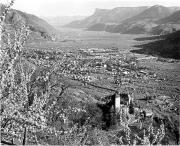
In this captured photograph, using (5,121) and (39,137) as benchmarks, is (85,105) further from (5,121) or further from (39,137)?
(5,121)

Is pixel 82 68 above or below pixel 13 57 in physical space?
below

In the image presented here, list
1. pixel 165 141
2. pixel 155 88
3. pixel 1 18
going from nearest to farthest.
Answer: pixel 1 18
pixel 165 141
pixel 155 88

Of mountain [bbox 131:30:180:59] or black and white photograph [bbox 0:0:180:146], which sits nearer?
black and white photograph [bbox 0:0:180:146]

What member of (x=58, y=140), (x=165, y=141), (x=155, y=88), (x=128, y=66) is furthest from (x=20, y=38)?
(x=128, y=66)

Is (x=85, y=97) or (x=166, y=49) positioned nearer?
(x=85, y=97)

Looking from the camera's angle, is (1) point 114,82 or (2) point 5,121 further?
(1) point 114,82

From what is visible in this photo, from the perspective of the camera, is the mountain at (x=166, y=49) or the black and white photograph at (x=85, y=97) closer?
the black and white photograph at (x=85, y=97)

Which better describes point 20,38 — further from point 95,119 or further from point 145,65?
point 145,65

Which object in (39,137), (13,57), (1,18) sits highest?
(1,18)

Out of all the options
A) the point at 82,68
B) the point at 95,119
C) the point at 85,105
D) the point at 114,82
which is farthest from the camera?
the point at 82,68
